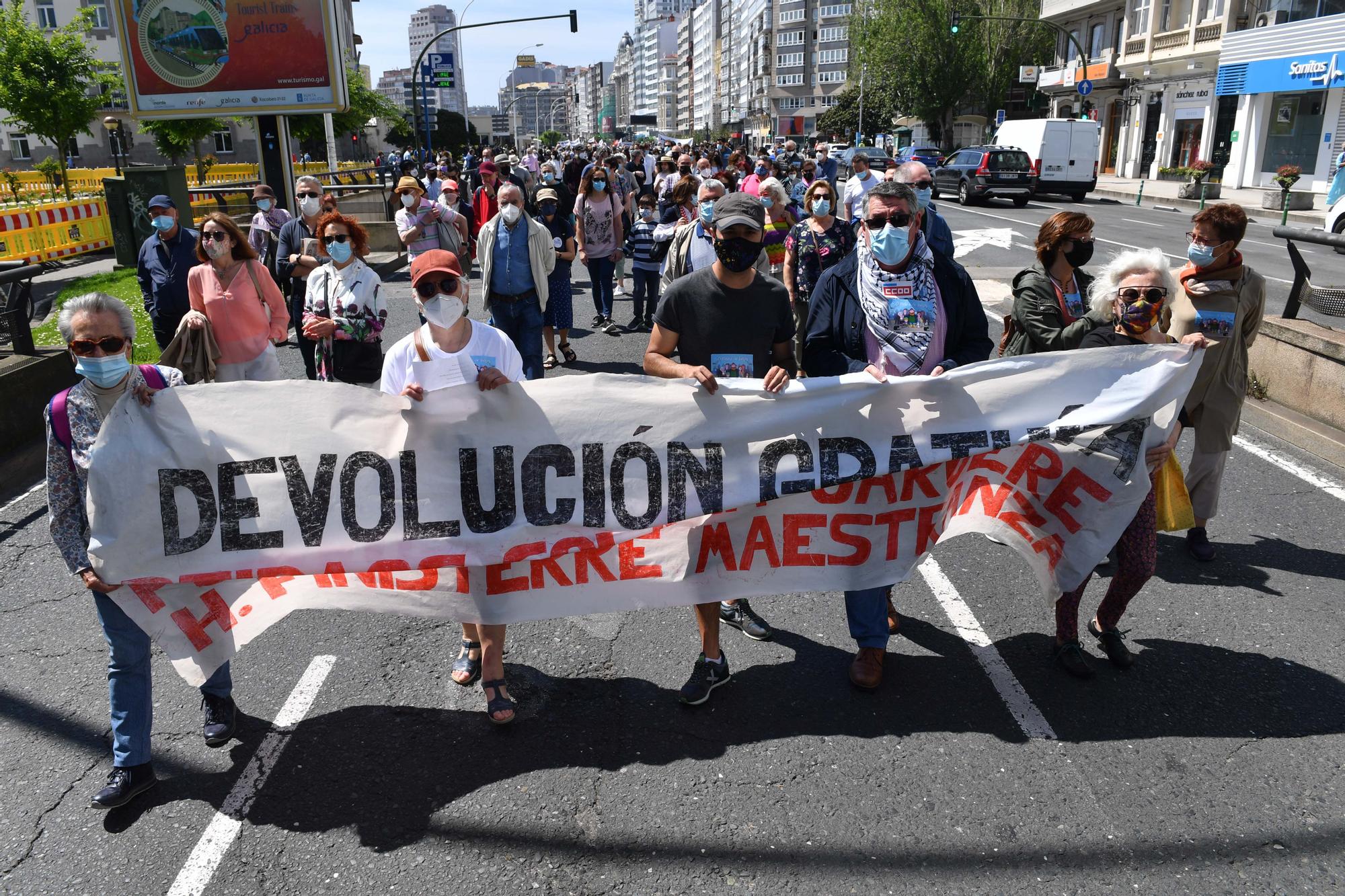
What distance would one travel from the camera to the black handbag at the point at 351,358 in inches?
228

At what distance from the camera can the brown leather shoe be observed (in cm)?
402

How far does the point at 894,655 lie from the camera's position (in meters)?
4.35

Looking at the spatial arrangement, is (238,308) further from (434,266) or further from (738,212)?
(738,212)

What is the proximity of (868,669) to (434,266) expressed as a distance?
2420 millimetres

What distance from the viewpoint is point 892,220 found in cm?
388


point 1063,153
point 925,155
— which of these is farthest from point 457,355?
point 925,155

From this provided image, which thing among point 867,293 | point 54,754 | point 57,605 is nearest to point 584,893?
point 54,754

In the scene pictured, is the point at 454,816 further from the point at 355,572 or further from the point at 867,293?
the point at 867,293

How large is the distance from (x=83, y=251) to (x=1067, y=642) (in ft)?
73.3

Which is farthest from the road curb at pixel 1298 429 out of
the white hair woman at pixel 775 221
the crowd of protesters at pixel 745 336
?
the white hair woman at pixel 775 221

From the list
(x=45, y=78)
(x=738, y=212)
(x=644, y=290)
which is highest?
(x=45, y=78)

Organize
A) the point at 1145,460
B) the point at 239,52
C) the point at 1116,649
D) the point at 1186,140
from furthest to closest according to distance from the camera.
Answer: the point at 1186,140 → the point at 239,52 → the point at 1116,649 → the point at 1145,460

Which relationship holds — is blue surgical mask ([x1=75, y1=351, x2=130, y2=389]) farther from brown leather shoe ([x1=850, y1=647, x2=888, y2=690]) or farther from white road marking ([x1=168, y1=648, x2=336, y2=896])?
brown leather shoe ([x1=850, y1=647, x2=888, y2=690])

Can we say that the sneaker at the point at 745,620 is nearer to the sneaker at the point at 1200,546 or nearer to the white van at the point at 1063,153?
the sneaker at the point at 1200,546
